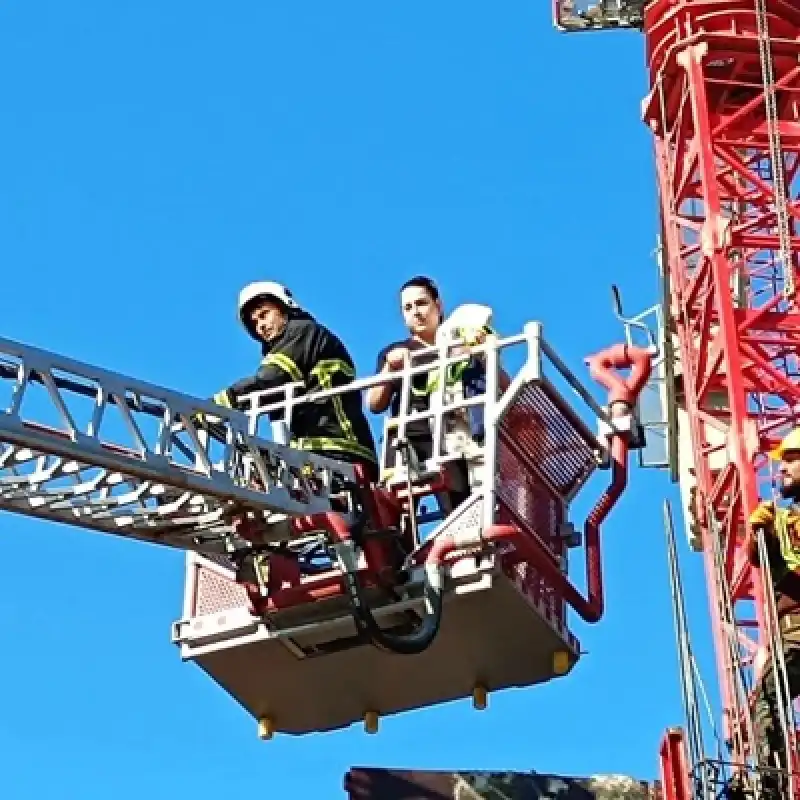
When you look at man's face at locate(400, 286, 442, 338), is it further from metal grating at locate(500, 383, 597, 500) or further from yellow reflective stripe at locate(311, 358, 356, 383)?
metal grating at locate(500, 383, 597, 500)

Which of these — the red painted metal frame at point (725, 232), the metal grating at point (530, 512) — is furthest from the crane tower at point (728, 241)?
the metal grating at point (530, 512)

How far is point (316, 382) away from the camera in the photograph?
68.2ft

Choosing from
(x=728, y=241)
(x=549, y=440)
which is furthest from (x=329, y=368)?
(x=728, y=241)

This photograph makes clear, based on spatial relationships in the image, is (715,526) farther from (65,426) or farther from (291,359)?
(65,426)

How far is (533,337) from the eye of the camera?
20297 mm

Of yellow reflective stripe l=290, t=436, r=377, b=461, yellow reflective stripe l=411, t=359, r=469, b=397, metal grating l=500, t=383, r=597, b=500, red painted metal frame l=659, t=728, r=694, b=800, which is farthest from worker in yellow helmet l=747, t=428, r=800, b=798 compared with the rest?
yellow reflective stripe l=290, t=436, r=377, b=461

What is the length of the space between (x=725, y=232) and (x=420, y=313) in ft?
20.3

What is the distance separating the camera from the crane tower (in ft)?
82.9

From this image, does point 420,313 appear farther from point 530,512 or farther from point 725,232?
point 725,232

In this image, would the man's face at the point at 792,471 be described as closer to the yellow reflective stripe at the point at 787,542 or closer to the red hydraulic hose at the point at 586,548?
the yellow reflective stripe at the point at 787,542

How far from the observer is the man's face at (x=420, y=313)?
21.1 metres

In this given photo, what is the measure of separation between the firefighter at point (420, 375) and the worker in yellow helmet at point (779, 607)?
2.32 meters

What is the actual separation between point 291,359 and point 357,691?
2.89 m

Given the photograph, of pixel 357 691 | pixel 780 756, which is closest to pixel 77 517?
pixel 357 691
